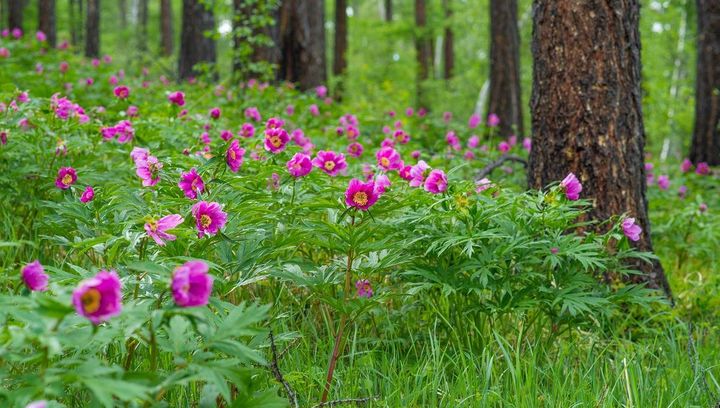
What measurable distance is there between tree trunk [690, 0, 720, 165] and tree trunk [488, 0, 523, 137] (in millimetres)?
2311

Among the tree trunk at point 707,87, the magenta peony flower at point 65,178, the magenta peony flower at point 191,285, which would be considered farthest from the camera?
the tree trunk at point 707,87

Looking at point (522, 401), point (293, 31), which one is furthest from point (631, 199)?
point (293, 31)

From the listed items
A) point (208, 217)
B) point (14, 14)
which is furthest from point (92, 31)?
point (208, 217)

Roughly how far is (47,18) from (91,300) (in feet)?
47.2

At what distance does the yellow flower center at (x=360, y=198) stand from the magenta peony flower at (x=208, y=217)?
43 centimetres

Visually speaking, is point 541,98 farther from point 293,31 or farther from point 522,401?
point 293,31

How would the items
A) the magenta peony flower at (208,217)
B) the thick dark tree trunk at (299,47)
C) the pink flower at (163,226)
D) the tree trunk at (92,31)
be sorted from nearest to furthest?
the pink flower at (163,226)
the magenta peony flower at (208,217)
the thick dark tree trunk at (299,47)
the tree trunk at (92,31)

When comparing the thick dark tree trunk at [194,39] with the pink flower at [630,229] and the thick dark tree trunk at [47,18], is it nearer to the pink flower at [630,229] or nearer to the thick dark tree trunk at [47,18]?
the thick dark tree trunk at [47,18]

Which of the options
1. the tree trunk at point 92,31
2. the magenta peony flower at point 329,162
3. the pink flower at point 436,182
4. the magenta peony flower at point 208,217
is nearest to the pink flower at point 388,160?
the magenta peony flower at point 329,162

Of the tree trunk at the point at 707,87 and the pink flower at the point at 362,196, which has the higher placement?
the tree trunk at the point at 707,87

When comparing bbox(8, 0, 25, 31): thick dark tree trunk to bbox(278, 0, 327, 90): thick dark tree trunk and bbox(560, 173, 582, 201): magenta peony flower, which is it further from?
bbox(560, 173, 582, 201): magenta peony flower

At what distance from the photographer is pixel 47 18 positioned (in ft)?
45.8

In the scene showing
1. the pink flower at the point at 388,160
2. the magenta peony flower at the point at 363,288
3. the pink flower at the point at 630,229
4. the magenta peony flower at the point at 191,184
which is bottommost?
the magenta peony flower at the point at 363,288

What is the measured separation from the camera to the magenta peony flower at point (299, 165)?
263cm
